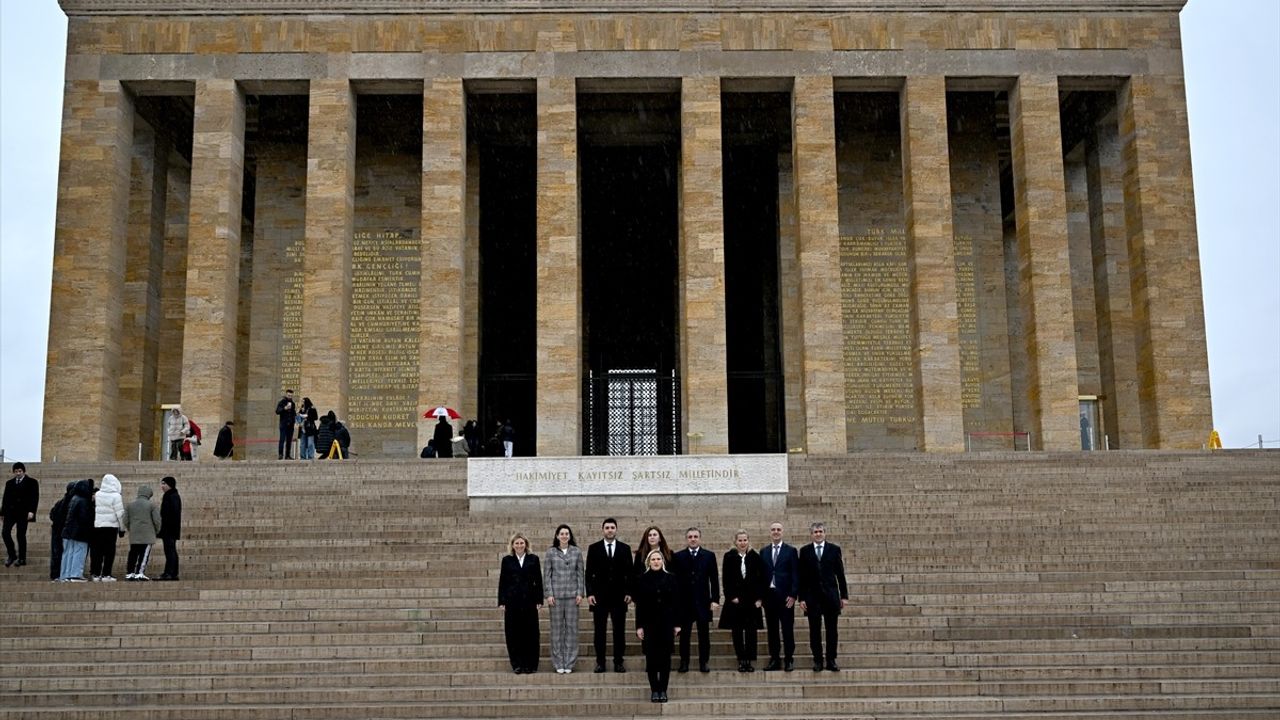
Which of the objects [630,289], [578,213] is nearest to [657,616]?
[578,213]

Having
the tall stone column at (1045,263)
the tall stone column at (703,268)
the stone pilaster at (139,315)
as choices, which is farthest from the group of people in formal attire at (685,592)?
the stone pilaster at (139,315)

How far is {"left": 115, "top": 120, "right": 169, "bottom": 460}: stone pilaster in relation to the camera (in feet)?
91.8

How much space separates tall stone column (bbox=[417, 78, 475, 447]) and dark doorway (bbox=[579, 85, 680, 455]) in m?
4.65

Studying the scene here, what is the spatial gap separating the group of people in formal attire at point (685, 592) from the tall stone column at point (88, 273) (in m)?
16.9

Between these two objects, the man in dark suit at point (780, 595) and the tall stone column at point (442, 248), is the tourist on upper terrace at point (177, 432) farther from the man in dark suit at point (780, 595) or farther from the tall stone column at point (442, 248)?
the man in dark suit at point (780, 595)

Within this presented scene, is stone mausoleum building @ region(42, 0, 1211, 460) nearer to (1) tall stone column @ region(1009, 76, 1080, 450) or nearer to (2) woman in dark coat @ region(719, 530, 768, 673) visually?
(1) tall stone column @ region(1009, 76, 1080, 450)

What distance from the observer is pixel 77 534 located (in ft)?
44.4

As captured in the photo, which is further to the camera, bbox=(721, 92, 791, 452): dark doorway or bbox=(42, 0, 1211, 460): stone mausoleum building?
bbox=(721, 92, 791, 452): dark doorway

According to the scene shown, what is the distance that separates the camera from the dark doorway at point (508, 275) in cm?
3097

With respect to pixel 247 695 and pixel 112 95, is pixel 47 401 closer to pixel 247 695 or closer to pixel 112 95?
pixel 112 95

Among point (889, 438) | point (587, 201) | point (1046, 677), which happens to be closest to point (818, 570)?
point (1046, 677)

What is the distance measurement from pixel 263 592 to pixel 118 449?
1626 cm

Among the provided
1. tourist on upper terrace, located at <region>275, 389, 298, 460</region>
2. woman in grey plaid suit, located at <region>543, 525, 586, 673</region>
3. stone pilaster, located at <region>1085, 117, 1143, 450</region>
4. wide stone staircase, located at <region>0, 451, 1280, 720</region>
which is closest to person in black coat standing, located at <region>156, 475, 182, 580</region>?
wide stone staircase, located at <region>0, 451, 1280, 720</region>

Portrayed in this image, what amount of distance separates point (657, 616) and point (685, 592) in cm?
35
